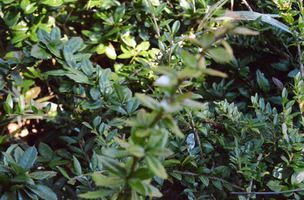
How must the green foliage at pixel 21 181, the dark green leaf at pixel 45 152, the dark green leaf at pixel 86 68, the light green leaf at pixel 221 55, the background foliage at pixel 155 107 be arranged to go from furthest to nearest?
1. the dark green leaf at pixel 45 152
2. the dark green leaf at pixel 86 68
3. the green foliage at pixel 21 181
4. the background foliage at pixel 155 107
5. the light green leaf at pixel 221 55

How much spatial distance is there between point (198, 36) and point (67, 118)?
745 millimetres

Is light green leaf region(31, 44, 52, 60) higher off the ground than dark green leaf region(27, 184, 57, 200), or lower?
higher

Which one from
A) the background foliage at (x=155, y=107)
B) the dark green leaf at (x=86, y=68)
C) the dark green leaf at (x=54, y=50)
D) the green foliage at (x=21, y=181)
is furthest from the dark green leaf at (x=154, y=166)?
the dark green leaf at (x=54, y=50)

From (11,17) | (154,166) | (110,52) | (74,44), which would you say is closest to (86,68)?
(74,44)

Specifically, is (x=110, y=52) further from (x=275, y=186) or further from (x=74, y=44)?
(x=275, y=186)

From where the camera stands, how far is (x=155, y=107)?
561mm

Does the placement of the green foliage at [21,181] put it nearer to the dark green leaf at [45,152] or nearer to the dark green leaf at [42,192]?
the dark green leaf at [42,192]

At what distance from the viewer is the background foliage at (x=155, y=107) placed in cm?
62

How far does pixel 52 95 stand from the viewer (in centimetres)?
176

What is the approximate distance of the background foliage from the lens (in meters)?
0.62

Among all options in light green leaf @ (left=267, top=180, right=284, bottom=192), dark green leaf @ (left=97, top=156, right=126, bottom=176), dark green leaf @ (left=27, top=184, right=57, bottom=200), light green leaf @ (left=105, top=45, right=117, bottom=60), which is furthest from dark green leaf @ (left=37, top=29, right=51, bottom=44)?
light green leaf @ (left=267, top=180, right=284, bottom=192)

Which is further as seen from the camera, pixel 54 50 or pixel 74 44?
pixel 74 44

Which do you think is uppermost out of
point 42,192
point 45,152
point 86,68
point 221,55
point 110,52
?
point 221,55

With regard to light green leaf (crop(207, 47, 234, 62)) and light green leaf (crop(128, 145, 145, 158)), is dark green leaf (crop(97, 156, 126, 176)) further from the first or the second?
light green leaf (crop(207, 47, 234, 62))
